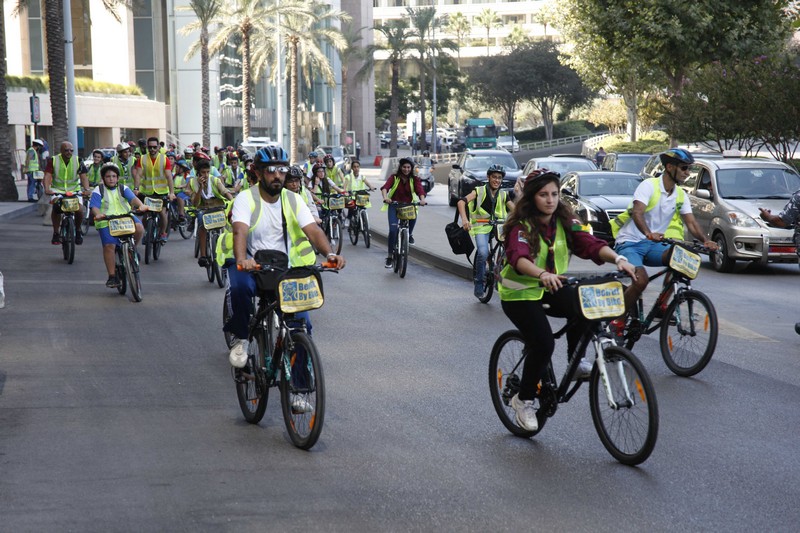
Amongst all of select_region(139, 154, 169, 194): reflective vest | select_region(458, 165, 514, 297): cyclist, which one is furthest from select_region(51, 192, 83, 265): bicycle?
select_region(458, 165, 514, 297): cyclist

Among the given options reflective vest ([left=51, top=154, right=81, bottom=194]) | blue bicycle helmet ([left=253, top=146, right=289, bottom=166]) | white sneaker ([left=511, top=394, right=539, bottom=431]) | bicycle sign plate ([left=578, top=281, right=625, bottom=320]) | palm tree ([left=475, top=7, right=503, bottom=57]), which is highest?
palm tree ([left=475, top=7, right=503, bottom=57])

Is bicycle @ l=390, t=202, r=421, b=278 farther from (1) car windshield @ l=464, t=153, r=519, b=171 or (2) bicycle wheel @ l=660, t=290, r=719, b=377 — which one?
(1) car windshield @ l=464, t=153, r=519, b=171

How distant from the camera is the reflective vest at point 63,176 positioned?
17844 mm

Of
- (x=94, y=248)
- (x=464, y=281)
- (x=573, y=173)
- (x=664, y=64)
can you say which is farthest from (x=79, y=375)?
(x=664, y=64)

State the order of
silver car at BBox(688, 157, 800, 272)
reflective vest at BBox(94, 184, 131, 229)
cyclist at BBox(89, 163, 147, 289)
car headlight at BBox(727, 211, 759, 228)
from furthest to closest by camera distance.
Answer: car headlight at BBox(727, 211, 759, 228) < silver car at BBox(688, 157, 800, 272) < reflective vest at BBox(94, 184, 131, 229) < cyclist at BBox(89, 163, 147, 289)

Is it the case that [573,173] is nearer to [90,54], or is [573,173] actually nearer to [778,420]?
[778,420]

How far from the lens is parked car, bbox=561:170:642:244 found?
2062 centimetres

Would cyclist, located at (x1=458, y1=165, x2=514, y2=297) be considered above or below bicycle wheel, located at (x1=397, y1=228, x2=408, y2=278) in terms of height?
above

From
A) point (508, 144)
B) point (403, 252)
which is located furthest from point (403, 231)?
point (508, 144)

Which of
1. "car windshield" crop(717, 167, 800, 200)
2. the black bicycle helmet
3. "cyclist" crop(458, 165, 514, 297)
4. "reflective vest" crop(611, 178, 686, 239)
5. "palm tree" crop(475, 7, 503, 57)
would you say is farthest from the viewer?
"palm tree" crop(475, 7, 503, 57)

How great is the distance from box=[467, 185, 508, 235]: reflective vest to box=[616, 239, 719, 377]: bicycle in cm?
439

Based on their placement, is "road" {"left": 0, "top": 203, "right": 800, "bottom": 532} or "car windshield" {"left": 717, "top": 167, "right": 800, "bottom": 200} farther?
"car windshield" {"left": 717, "top": 167, "right": 800, "bottom": 200}

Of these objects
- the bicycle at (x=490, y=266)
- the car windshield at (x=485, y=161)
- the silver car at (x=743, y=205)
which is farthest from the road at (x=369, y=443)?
the car windshield at (x=485, y=161)

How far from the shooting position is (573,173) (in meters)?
23.1
